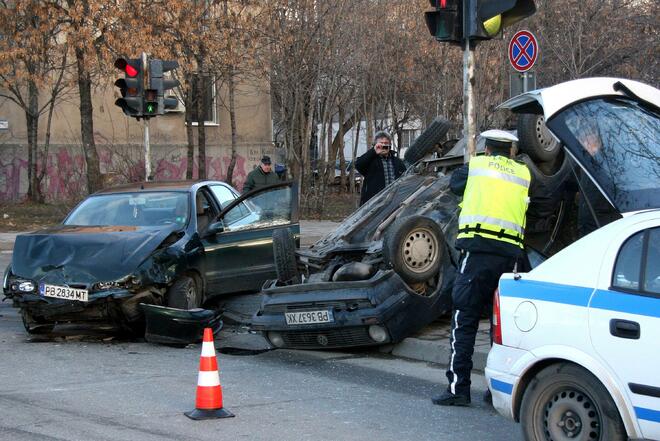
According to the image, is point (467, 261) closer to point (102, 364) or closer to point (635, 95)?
point (635, 95)

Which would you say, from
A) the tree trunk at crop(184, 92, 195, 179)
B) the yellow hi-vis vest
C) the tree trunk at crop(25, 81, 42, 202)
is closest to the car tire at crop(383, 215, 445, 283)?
the yellow hi-vis vest

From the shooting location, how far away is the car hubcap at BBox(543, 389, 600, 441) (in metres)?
5.11

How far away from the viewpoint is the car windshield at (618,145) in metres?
5.84

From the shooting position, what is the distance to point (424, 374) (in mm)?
8117

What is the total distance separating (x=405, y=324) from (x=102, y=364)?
8.66 ft

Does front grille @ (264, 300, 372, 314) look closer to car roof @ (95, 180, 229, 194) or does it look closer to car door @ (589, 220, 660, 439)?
car roof @ (95, 180, 229, 194)

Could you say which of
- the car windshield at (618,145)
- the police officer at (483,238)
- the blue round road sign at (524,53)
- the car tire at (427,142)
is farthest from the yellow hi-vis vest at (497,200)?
the blue round road sign at (524,53)

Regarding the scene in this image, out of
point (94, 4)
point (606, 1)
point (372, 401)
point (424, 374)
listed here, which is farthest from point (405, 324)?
point (606, 1)

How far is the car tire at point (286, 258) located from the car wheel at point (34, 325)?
7.72 ft

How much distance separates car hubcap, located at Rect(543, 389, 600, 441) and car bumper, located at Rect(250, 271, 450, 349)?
3115mm

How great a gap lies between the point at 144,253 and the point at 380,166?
3740mm

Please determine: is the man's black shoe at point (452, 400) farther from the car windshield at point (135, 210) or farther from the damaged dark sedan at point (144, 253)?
the car windshield at point (135, 210)

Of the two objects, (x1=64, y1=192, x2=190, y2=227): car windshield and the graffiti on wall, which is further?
the graffiti on wall

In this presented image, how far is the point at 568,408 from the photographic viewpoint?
17.1ft
